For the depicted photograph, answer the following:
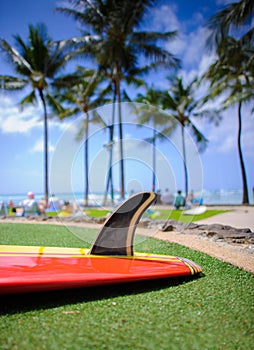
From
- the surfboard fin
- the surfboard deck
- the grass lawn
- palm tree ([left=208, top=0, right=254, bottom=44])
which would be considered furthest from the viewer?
palm tree ([left=208, top=0, right=254, bottom=44])

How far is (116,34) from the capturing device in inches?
559

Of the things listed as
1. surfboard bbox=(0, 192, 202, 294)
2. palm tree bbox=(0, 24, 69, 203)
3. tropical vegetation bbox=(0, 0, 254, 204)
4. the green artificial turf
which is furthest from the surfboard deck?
palm tree bbox=(0, 24, 69, 203)

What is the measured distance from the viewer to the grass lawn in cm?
188

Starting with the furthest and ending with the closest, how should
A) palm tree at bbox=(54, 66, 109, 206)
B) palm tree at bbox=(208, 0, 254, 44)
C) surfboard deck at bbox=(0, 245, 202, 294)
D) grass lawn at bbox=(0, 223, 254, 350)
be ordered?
1. palm tree at bbox=(54, 66, 109, 206)
2. palm tree at bbox=(208, 0, 254, 44)
3. surfboard deck at bbox=(0, 245, 202, 294)
4. grass lawn at bbox=(0, 223, 254, 350)

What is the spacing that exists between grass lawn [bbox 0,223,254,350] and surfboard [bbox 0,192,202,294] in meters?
0.17

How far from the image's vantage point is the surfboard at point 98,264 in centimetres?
243

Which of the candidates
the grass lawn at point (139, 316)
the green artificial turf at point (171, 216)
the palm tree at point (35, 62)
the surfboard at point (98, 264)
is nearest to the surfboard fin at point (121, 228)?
the surfboard at point (98, 264)

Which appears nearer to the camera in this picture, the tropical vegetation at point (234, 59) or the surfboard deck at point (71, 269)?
the surfboard deck at point (71, 269)

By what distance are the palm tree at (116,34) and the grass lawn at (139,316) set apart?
11.0 m

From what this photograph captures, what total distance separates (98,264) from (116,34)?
1382 centimetres

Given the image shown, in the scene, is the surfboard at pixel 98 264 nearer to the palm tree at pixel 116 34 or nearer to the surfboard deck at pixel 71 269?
the surfboard deck at pixel 71 269

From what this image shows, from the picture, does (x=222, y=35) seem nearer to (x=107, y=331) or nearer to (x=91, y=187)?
(x=91, y=187)

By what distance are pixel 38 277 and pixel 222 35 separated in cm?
1167

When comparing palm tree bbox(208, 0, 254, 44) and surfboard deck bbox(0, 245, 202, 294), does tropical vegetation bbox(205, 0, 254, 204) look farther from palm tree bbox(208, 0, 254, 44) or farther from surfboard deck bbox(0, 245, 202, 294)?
surfboard deck bbox(0, 245, 202, 294)
